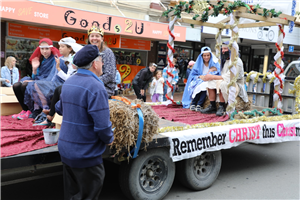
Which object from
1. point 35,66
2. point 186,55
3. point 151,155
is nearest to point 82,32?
point 186,55

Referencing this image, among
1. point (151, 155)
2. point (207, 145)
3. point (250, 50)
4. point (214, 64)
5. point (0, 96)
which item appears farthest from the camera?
point (250, 50)

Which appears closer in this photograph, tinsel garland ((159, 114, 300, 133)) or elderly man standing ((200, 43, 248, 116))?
tinsel garland ((159, 114, 300, 133))

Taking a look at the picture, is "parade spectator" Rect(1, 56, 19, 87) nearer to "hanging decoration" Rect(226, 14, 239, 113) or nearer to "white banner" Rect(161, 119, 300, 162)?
"hanging decoration" Rect(226, 14, 239, 113)

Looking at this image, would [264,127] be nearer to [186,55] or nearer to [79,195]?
[79,195]

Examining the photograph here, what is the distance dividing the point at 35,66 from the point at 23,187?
194 centimetres

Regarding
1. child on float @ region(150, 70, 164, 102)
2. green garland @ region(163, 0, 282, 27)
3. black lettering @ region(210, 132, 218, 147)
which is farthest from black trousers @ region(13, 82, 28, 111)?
child on float @ region(150, 70, 164, 102)

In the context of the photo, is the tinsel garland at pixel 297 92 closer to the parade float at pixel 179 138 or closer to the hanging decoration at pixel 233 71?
the parade float at pixel 179 138

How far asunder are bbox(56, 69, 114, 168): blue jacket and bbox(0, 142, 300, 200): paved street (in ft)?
6.31

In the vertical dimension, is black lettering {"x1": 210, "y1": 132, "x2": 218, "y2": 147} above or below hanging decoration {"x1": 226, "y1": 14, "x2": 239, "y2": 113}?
below

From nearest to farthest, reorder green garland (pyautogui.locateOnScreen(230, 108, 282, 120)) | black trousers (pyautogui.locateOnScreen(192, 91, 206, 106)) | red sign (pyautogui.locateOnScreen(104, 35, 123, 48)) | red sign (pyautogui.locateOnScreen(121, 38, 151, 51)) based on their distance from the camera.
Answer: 1. green garland (pyautogui.locateOnScreen(230, 108, 282, 120))
2. black trousers (pyautogui.locateOnScreen(192, 91, 206, 106))
3. red sign (pyautogui.locateOnScreen(104, 35, 123, 48))
4. red sign (pyautogui.locateOnScreen(121, 38, 151, 51))

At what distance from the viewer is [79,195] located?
2.66 m

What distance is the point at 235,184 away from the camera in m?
4.94

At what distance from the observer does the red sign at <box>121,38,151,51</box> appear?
1541cm

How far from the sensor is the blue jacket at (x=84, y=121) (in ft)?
8.29
